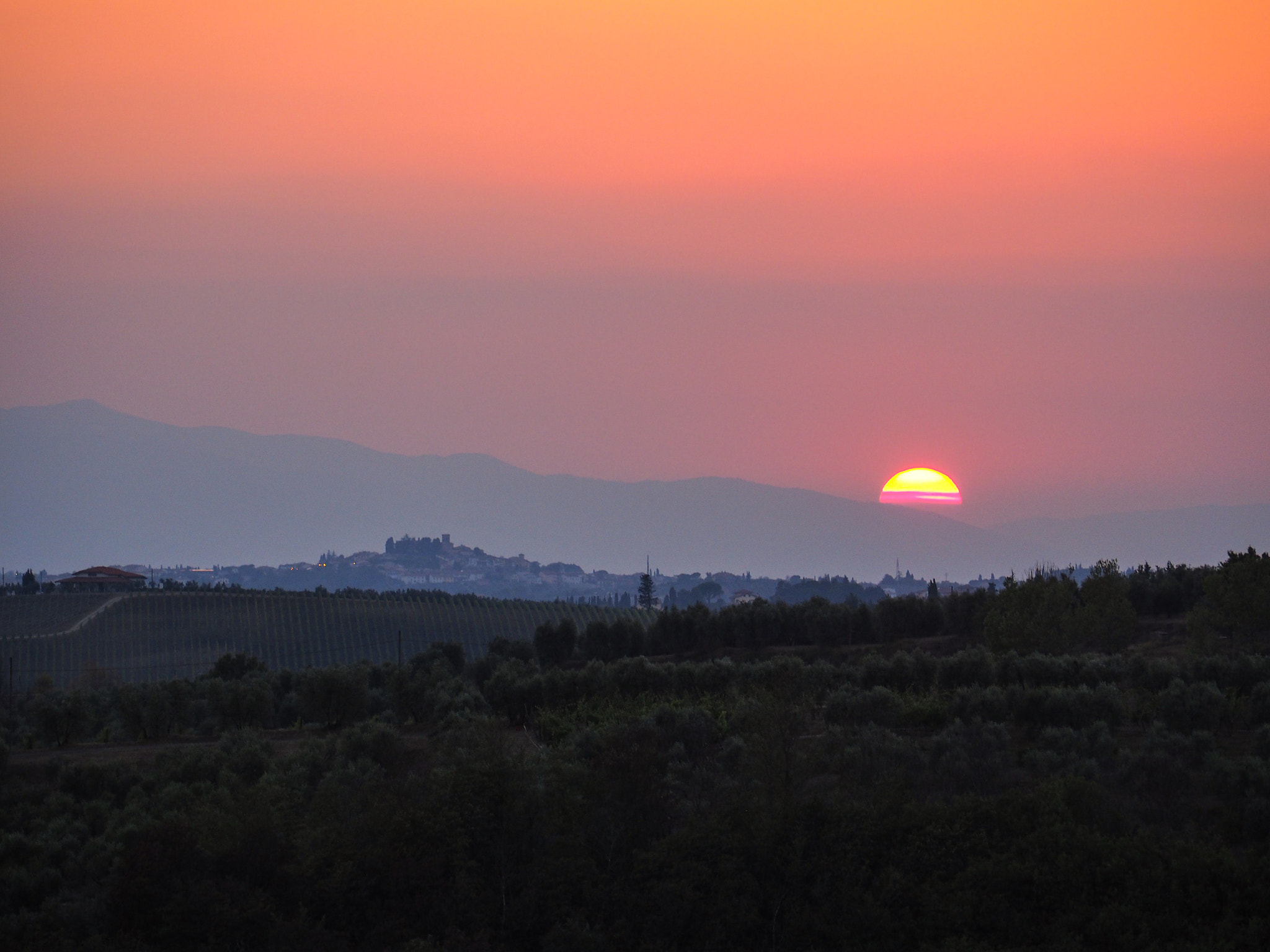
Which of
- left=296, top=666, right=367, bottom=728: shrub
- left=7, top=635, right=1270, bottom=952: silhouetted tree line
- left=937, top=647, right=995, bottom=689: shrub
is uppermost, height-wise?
left=937, top=647, right=995, bottom=689: shrub

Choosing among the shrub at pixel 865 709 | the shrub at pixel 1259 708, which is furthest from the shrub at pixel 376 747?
the shrub at pixel 1259 708

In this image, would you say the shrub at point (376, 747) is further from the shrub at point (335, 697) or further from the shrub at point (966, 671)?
the shrub at point (966, 671)

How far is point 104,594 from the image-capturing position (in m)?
94.4

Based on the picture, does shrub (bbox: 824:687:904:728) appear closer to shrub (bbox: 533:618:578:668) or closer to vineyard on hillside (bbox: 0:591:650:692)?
shrub (bbox: 533:618:578:668)

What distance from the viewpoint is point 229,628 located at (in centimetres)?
8825

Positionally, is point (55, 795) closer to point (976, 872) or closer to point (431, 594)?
point (976, 872)

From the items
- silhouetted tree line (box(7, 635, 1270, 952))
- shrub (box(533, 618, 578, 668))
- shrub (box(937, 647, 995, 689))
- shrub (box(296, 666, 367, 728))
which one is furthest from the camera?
shrub (box(533, 618, 578, 668))

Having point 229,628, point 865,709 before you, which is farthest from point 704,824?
point 229,628

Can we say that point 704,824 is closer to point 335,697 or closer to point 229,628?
point 335,697

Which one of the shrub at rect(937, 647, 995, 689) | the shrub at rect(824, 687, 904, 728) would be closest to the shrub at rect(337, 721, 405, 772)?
the shrub at rect(824, 687, 904, 728)

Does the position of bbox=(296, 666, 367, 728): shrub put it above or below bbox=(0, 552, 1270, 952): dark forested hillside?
above

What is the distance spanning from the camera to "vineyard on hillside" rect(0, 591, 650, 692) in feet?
266

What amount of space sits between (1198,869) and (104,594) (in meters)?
85.0

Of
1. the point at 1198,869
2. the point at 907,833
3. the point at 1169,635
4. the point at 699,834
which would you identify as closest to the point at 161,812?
the point at 699,834
